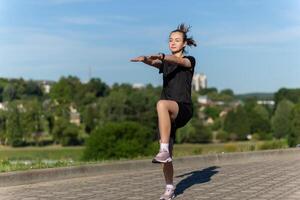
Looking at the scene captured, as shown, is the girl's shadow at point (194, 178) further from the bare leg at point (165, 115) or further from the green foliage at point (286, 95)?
the green foliage at point (286, 95)

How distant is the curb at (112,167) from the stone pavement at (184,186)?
102 mm

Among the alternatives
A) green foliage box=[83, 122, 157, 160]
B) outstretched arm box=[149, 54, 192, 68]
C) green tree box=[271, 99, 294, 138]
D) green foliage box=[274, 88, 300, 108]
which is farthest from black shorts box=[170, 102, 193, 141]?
green foliage box=[274, 88, 300, 108]

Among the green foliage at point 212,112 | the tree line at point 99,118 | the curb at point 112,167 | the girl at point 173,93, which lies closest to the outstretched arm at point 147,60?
the girl at point 173,93

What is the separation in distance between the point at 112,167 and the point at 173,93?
359cm

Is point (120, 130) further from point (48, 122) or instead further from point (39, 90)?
point (39, 90)

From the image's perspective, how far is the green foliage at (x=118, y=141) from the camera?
233 feet

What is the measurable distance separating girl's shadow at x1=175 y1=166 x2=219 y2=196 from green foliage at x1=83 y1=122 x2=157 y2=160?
5780cm

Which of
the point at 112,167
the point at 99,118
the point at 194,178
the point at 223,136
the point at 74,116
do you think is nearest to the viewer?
the point at 194,178

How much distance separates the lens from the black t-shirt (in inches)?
267

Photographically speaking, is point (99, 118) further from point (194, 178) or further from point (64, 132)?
point (194, 178)

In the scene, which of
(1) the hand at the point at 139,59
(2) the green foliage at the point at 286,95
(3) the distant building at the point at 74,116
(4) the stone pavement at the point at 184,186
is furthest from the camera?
(2) the green foliage at the point at 286,95

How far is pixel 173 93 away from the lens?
6781mm

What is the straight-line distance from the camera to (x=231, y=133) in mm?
135875

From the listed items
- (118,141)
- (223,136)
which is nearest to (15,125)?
(118,141)
